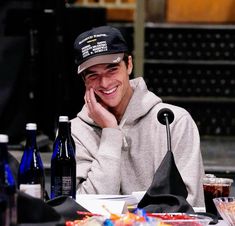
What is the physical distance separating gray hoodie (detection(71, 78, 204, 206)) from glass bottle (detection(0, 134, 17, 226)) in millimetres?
999

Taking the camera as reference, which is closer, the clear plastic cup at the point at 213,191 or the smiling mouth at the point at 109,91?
the clear plastic cup at the point at 213,191

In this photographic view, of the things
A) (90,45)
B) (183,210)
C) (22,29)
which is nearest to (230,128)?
(22,29)

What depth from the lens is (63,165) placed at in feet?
8.44

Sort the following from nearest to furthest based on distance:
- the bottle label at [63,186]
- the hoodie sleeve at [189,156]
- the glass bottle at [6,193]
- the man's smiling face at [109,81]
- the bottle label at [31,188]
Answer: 1. the glass bottle at [6,193]
2. the bottle label at [31,188]
3. the bottle label at [63,186]
4. the hoodie sleeve at [189,156]
5. the man's smiling face at [109,81]

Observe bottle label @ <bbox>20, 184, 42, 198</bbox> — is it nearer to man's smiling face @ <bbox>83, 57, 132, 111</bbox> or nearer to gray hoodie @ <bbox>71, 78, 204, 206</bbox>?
gray hoodie @ <bbox>71, 78, 204, 206</bbox>

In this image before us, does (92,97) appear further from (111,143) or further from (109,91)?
(111,143)

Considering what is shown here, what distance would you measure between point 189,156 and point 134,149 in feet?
0.93

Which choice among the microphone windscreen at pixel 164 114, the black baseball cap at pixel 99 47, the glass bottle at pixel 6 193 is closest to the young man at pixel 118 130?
the black baseball cap at pixel 99 47

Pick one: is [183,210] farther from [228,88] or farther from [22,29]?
[228,88]

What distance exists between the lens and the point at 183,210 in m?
2.34

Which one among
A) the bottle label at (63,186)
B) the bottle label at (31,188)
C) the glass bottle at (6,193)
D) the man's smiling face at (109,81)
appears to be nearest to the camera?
the glass bottle at (6,193)

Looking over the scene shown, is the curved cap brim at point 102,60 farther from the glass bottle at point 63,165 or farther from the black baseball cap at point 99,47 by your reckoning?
the glass bottle at point 63,165

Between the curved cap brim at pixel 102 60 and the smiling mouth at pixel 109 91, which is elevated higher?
the curved cap brim at pixel 102 60

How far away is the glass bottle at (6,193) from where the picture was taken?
1785 mm
